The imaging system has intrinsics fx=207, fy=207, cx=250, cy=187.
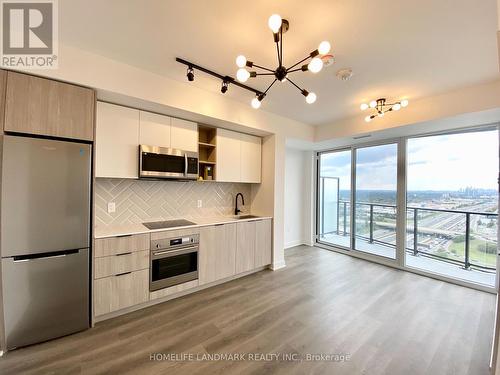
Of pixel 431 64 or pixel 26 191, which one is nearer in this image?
pixel 26 191

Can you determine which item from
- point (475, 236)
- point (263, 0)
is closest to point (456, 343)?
point (475, 236)

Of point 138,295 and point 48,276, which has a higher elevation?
point 48,276

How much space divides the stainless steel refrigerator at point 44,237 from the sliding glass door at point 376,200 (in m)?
4.79

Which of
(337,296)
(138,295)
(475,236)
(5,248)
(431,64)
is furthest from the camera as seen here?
(475,236)

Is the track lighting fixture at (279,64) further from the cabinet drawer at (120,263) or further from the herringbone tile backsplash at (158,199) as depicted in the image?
the cabinet drawer at (120,263)

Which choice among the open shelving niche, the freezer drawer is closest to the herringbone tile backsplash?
the open shelving niche

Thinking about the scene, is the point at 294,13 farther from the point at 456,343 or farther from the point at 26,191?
the point at 456,343

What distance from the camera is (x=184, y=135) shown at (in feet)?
9.85

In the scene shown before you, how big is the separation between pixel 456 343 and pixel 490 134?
3030 millimetres

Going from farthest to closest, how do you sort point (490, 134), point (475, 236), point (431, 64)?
1. point (475, 236)
2. point (490, 134)
3. point (431, 64)

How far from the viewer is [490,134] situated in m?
3.11

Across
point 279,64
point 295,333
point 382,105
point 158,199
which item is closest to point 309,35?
point 279,64

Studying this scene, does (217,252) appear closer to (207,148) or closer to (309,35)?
(207,148)

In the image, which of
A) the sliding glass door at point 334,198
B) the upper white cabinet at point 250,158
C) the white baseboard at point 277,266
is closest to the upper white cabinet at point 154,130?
the upper white cabinet at point 250,158
